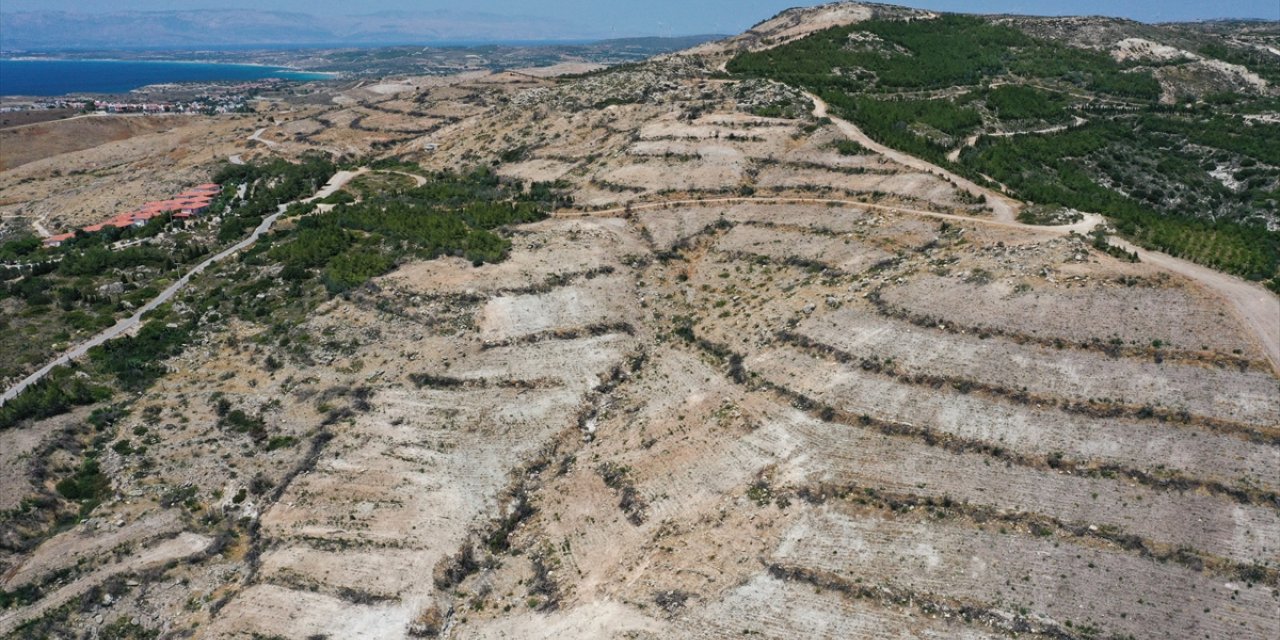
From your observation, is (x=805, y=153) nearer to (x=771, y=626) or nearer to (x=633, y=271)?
(x=633, y=271)

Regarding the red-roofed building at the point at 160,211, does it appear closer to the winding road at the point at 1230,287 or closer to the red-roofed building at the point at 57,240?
the red-roofed building at the point at 57,240

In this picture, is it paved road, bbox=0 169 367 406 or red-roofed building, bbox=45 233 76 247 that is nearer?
paved road, bbox=0 169 367 406

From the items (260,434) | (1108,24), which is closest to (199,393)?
(260,434)

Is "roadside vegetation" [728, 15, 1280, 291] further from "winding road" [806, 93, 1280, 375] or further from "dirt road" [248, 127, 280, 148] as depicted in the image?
"dirt road" [248, 127, 280, 148]

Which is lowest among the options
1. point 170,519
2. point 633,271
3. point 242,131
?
point 170,519

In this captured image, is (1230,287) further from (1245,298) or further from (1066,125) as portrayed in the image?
(1066,125)

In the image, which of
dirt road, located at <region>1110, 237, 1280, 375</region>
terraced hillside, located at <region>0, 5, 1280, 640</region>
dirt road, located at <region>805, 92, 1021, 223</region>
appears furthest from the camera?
dirt road, located at <region>805, 92, 1021, 223</region>

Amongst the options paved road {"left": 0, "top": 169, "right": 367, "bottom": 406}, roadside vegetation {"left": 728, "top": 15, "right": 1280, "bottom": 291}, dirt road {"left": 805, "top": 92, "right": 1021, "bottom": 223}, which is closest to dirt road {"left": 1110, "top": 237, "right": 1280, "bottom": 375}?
roadside vegetation {"left": 728, "top": 15, "right": 1280, "bottom": 291}
